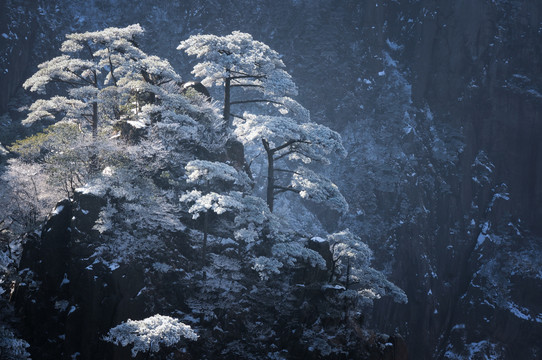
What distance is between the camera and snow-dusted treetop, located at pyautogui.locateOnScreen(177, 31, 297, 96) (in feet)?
79.7

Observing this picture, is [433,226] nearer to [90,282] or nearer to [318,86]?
[318,86]

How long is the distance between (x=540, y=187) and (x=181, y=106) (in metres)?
46.5

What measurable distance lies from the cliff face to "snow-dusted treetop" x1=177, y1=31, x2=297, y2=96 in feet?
97.1

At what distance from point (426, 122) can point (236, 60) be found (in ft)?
128

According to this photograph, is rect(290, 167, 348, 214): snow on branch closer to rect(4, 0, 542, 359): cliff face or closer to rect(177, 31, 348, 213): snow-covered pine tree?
rect(177, 31, 348, 213): snow-covered pine tree

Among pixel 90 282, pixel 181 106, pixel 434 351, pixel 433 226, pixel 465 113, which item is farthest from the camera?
pixel 465 113

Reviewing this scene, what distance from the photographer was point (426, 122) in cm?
5803

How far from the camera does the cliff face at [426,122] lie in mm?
50750

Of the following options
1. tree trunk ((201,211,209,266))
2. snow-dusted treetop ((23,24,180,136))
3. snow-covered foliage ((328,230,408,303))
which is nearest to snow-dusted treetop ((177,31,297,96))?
snow-dusted treetop ((23,24,180,136))

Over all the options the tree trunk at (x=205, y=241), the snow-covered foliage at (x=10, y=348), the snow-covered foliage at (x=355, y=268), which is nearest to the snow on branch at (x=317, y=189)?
the snow-covered foliage at (x=355, y=268)

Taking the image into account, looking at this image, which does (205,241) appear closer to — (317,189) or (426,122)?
(317,189)

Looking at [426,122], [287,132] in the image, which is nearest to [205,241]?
[287,132]

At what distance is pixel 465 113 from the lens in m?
58.7

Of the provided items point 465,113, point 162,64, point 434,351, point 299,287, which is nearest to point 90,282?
point 299,287
